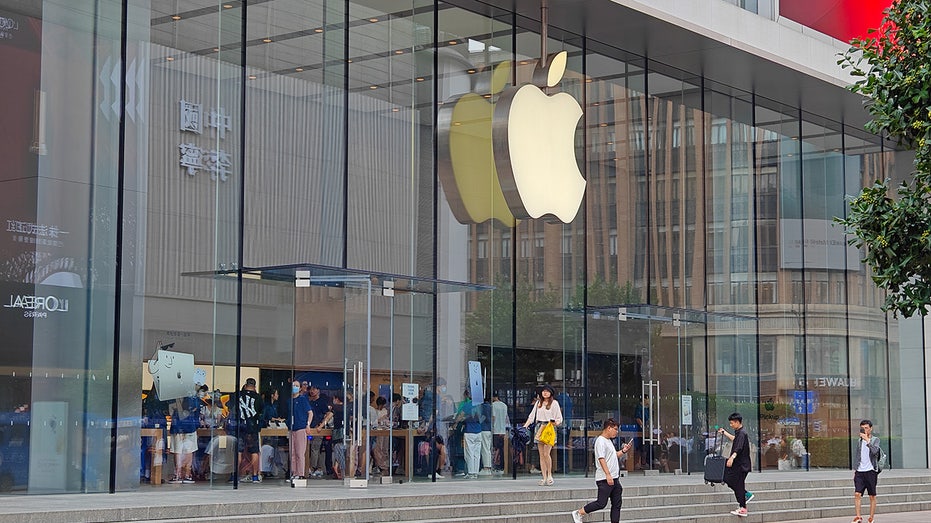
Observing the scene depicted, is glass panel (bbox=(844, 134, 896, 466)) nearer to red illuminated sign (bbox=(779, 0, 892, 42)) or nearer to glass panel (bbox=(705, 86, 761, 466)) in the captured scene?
glass panel (bbox=(705, 86, 761, 466))

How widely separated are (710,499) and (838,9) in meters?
11.3

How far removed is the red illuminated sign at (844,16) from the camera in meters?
25.0

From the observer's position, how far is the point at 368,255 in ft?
61.6

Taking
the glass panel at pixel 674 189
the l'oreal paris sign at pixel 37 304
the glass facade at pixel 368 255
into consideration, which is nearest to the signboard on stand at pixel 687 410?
the glass facade at pixel 368 255

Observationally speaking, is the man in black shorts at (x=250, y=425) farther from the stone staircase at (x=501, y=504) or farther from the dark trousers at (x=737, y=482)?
the dark trousers at (x=737, y=482)

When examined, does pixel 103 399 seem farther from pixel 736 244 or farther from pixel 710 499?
pixel 736 244

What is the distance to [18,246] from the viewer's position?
14570mm

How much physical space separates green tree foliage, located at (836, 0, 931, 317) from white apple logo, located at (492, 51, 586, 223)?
8352 millimetres

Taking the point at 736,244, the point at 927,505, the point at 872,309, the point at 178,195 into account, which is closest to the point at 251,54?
the point at 178,195

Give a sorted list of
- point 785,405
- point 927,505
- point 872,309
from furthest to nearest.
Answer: point 872,309
point 785,405
point 927,505

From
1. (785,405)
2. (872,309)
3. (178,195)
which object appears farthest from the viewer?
(872,309)

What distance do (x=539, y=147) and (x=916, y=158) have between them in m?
9.31

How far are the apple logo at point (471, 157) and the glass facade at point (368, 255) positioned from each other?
5cm

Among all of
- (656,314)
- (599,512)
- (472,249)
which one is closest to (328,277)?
(472,249)
